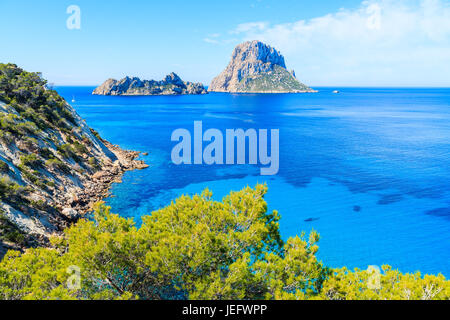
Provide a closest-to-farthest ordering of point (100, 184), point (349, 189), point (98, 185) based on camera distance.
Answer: point (98, 185) → point (100, 184) → point (349, 189)

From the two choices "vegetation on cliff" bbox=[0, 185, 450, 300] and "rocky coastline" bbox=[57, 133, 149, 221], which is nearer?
"vegetation on cliff" bbox=[0, 185, 450, 300]

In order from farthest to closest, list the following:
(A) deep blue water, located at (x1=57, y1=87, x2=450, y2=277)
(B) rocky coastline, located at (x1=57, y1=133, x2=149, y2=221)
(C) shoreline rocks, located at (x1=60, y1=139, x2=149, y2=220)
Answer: (C) shoreline rocks, located at (x1=60, y1=139, x2=149, y2=220), (B) rocky coastline, located at (x1=57, y1=133, x2=149, y2=221), (A) deep blue water, located at (x1=57, y1=87, x2=450, y2=277)

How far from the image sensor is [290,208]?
140ft

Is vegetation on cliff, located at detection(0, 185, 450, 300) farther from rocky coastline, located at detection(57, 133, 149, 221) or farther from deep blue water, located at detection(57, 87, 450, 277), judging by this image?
rocky coastline, located at detection(57, 133, 149, 221)

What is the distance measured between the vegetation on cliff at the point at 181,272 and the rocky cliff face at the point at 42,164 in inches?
537

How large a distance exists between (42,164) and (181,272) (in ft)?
115

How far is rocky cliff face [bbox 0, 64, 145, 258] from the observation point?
2998 centimetres

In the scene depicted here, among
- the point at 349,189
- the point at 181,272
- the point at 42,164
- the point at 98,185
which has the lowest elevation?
the point at 349,189

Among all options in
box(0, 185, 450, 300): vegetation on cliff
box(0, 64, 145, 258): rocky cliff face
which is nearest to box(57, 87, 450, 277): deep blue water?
box(0, 64, 145, 258): rocky cliff face

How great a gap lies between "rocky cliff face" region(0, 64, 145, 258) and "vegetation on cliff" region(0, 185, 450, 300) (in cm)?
1363

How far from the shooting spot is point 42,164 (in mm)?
40688

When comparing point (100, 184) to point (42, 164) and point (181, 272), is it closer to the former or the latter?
point (42, 164)

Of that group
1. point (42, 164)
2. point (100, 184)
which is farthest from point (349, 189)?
point (42, 164)

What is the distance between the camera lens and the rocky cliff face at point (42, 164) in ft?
98.4
